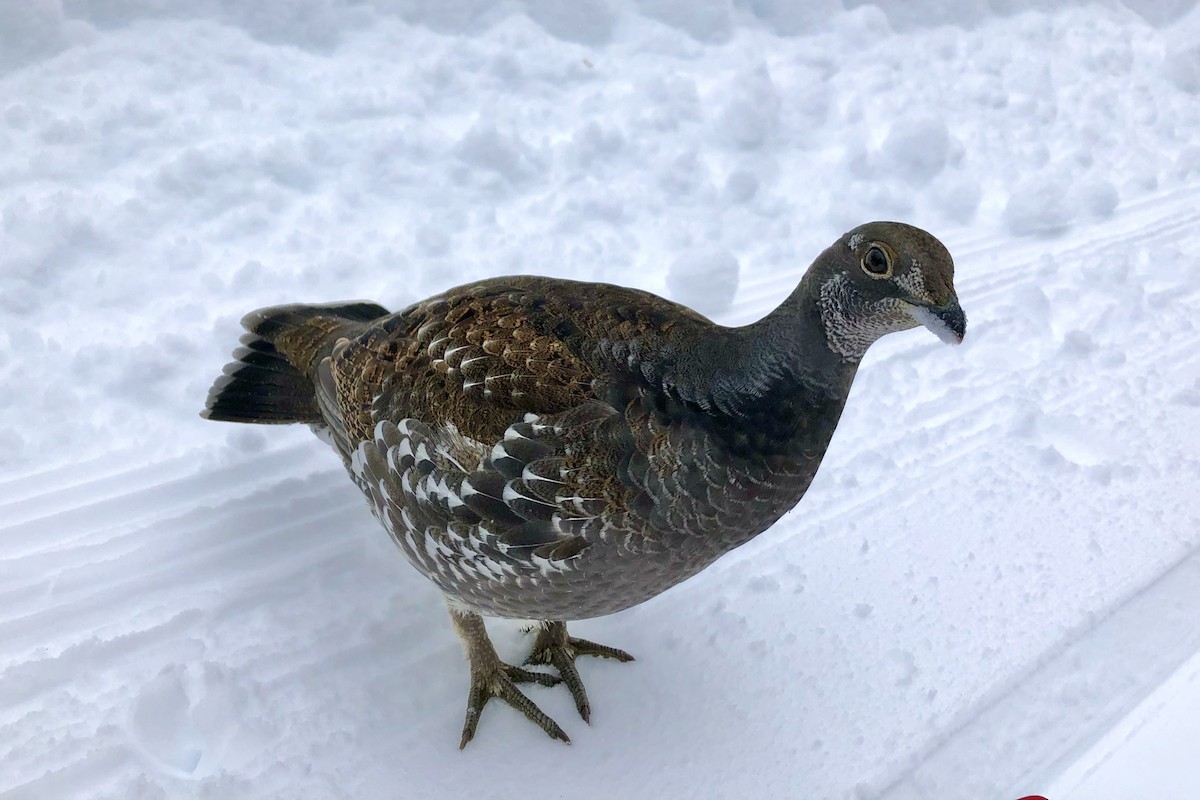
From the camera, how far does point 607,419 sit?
232 centimetres

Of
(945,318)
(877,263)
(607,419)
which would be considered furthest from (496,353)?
(945,318)

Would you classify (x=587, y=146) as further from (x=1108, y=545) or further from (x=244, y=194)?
(x=1108, y=545)

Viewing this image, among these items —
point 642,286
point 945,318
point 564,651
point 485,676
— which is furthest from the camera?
point 642,286

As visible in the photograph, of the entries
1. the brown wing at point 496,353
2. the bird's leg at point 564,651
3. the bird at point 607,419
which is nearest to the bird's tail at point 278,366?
the brown wing at point 496,353

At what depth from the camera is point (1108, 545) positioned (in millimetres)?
3359

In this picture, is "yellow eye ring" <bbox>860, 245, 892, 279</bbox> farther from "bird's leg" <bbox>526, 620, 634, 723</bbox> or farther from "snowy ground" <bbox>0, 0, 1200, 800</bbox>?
"bird's leg" <bbox>526, 620, 634, 723</bbox>

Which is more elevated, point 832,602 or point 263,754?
point 263,754

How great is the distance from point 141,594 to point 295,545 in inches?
17.7

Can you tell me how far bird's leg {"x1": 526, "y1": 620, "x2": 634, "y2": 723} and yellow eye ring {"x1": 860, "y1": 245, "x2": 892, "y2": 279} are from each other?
143cm

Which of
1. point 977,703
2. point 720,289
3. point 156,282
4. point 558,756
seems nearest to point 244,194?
point 156,282

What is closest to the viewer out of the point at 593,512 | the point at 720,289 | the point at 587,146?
the point at 593,512

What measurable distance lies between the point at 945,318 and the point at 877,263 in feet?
0.63

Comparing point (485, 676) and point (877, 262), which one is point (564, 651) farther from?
point (877, 262)

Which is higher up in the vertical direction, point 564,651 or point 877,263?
point 877,263
